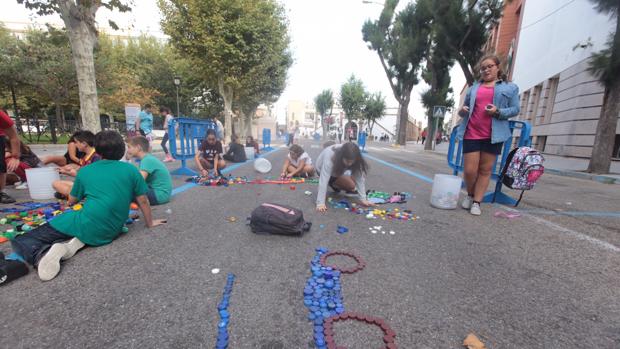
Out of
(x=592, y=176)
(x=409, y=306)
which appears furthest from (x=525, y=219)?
(x=592, y=176)

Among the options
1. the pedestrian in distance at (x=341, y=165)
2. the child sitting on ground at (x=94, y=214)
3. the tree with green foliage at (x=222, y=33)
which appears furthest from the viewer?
the tree with green foliage at (x=222, y=33)

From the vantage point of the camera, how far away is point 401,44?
20141 mm

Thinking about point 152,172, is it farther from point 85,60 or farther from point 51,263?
point 85,60

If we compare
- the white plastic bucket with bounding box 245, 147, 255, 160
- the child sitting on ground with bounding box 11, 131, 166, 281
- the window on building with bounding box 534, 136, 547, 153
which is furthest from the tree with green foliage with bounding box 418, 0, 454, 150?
the child sitting on ground with bounding box 11, 131, 166, 281

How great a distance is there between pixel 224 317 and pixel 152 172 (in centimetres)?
288

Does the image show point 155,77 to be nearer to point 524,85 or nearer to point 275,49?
point 275,49

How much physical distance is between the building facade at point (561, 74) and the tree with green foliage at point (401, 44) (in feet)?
21.1

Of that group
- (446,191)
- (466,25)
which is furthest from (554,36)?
(446,191)

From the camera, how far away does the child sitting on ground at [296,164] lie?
20.1ft

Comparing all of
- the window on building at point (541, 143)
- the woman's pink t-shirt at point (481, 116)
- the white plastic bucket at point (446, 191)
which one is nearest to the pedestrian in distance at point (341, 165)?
the white plastic bucket at point (446, 191)

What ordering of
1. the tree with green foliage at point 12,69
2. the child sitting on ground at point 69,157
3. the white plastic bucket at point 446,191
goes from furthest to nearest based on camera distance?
the tree with green foliage at point 12,69, the child sitting on ground at point 69,157, the white plastic bucket at point 446,191

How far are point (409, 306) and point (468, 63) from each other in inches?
658

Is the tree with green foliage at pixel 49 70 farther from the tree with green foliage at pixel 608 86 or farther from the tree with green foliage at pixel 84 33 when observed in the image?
the tree with green foliage at pixel 608 86

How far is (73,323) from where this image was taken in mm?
1480
